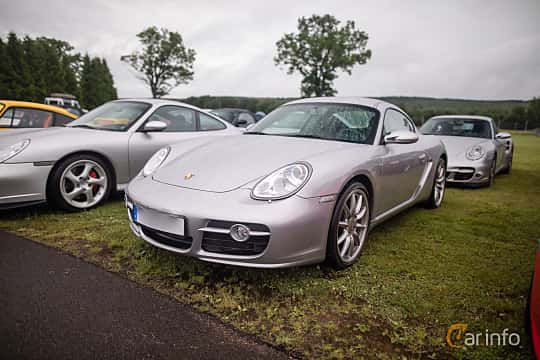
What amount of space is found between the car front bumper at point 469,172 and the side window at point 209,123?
3726mm

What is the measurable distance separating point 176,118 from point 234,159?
2.43 m

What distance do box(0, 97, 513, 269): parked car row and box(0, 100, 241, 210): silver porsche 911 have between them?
11 mm

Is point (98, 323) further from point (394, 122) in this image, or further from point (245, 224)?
point (394, 122)

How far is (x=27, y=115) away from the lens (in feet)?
17.5

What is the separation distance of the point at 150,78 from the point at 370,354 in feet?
172

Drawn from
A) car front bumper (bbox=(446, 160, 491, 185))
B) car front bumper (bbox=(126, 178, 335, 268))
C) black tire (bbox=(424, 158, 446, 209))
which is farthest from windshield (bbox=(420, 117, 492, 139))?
car front bumper (bbox=(126, 178, 335, 268))

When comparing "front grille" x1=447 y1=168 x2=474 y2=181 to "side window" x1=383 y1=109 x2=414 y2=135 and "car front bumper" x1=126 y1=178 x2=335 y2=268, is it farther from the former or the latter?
"car front bumper" x1=126 y1=178 x2=335 y2=268

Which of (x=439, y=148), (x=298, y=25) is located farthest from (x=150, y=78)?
(x=439, y=148)

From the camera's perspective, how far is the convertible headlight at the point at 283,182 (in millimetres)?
2127

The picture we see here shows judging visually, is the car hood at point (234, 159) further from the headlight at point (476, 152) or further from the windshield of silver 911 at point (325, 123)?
the headlight at point (476, 152)

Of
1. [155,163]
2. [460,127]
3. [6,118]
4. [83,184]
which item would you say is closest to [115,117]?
[83,184]

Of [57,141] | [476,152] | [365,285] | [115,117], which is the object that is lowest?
[365,285]

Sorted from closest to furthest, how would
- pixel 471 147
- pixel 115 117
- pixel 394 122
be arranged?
pixel 394 122
pixel 115 117
pixel 471 147

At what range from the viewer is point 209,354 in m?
1.62
